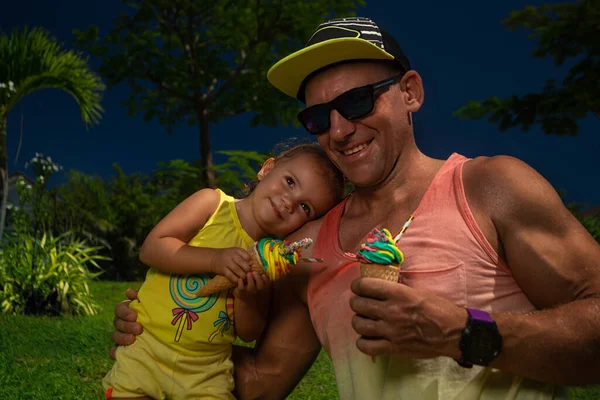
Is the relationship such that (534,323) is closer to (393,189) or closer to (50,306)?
(393,189)

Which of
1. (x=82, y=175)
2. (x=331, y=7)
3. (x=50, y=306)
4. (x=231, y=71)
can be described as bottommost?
(x=50, y=306)

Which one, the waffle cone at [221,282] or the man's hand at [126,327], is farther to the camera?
the man's hand at [126,327]

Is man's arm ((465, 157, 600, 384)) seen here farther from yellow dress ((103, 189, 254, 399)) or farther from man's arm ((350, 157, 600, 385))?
yellow dress ((103, 189, 254, 399))

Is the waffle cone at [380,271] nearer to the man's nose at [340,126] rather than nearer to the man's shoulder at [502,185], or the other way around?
the man's shoulder at [502,185]

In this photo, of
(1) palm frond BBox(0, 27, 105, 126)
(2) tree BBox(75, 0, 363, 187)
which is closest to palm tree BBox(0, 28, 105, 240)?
(1) palm frond BBox(0, 27, 105, 126)

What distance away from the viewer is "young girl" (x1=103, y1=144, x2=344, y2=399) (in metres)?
2.82

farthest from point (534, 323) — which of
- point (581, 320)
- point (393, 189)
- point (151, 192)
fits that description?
point (151, 192)

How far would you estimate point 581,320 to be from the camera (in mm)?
1919

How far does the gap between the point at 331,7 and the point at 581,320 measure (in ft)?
65.9

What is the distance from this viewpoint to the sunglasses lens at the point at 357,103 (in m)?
2.41

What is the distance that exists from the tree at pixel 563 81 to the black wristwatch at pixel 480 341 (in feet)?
43.4

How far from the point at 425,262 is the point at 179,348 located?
122 cm

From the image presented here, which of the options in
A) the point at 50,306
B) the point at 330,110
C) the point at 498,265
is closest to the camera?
the point at 498,265

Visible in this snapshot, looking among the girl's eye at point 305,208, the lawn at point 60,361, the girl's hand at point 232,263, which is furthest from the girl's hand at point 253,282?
the lawn at point 60,361
